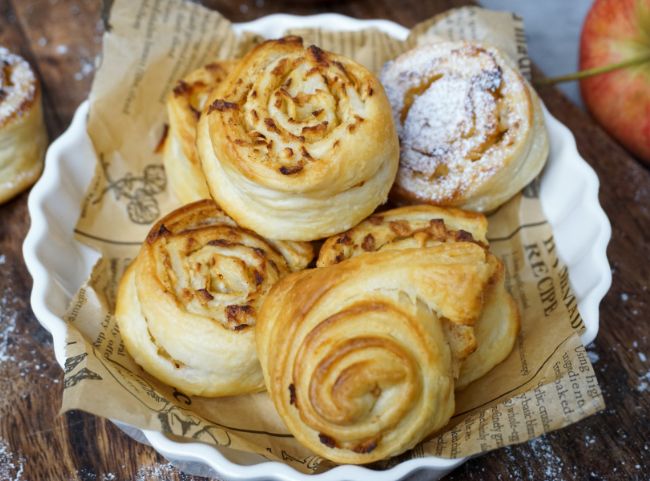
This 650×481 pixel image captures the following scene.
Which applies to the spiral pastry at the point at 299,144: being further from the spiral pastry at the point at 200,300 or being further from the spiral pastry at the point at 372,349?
the spiral pastry at the point at 372,349

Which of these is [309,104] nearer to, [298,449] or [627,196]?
[298,449]

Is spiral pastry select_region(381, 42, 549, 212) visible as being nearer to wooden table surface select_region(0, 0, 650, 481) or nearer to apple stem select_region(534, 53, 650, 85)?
apple stem select_region(534, 53, 650, 85)

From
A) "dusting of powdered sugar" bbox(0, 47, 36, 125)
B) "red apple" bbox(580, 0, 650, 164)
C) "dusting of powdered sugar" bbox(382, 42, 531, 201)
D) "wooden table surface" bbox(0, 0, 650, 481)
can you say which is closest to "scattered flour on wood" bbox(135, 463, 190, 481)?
"wooden table surface" bbox(0, 0, 650, 481)

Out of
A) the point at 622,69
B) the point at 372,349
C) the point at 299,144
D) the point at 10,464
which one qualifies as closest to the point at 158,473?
the point at 10,464

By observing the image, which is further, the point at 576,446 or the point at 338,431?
the point at 576,446

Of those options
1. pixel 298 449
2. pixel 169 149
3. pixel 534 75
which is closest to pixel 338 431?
pixel 298 449

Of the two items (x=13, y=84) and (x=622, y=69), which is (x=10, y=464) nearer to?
(x=13, y=84)
